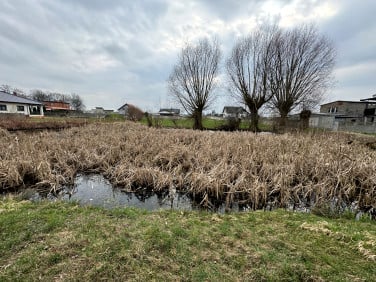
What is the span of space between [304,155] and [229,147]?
2586mm

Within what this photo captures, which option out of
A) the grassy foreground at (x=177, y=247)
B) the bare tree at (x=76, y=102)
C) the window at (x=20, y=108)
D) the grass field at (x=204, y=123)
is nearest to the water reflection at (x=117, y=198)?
the grassy foreground at (x=177, y=247)

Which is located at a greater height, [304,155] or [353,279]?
[304,155]

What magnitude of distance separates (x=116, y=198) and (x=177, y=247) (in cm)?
269

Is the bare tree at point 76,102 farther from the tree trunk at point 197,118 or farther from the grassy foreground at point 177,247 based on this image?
the grassy foreground at point 177,247

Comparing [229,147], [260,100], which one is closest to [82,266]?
[229,147]

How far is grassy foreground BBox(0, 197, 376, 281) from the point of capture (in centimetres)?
195

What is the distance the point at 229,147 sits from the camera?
7.62 metres

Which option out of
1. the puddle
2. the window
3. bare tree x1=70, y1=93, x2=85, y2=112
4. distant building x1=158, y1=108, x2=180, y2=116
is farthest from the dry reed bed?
bare tree x1=70, y1=93, x2=85, y2=112

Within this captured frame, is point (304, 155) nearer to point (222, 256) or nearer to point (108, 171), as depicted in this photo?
point (222, 256)

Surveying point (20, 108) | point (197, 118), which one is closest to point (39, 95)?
point (20, 108)

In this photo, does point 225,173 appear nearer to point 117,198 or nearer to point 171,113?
point 117,198

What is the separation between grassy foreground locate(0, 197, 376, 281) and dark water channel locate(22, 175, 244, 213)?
2.76 feet

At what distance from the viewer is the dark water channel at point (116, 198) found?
4164 mm

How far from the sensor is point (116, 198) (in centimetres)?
454
